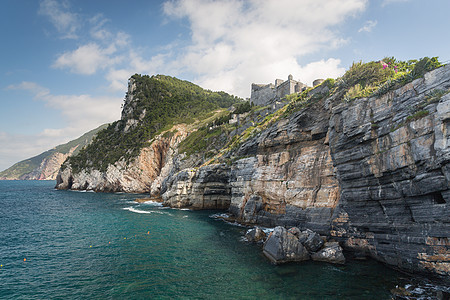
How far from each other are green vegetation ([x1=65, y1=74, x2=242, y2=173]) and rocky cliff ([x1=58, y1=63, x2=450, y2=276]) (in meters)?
58.0

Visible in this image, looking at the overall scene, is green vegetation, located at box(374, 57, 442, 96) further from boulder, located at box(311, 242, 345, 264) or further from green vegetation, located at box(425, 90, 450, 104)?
boulder, located at box(311, 242, 345, 264)

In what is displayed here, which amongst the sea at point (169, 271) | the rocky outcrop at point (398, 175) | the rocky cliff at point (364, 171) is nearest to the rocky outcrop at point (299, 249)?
the sea at point (169, 271)

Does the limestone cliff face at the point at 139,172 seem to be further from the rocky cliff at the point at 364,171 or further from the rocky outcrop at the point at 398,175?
the rocky outcrop at the point at 398,175

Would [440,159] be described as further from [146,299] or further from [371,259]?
[146,299]

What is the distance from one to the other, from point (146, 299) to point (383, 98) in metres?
23.2

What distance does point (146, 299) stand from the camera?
1275 cm

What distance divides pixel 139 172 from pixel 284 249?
65.9 metres

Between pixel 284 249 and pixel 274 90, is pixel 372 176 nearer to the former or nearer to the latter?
pixel 284 249

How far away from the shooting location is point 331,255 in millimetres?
17734

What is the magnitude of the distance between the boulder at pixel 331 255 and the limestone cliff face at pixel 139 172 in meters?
56.3

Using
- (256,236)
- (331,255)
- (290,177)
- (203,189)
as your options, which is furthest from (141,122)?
(331,255)

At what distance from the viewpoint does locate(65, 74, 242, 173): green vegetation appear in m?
82.0

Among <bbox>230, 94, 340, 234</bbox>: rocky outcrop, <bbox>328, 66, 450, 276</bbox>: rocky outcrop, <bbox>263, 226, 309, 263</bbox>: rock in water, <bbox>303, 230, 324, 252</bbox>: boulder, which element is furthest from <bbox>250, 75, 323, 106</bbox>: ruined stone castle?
<bbox>263, 226, 309, 263</bbox>: rock in water

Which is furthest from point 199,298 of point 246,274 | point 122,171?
point 122,171
